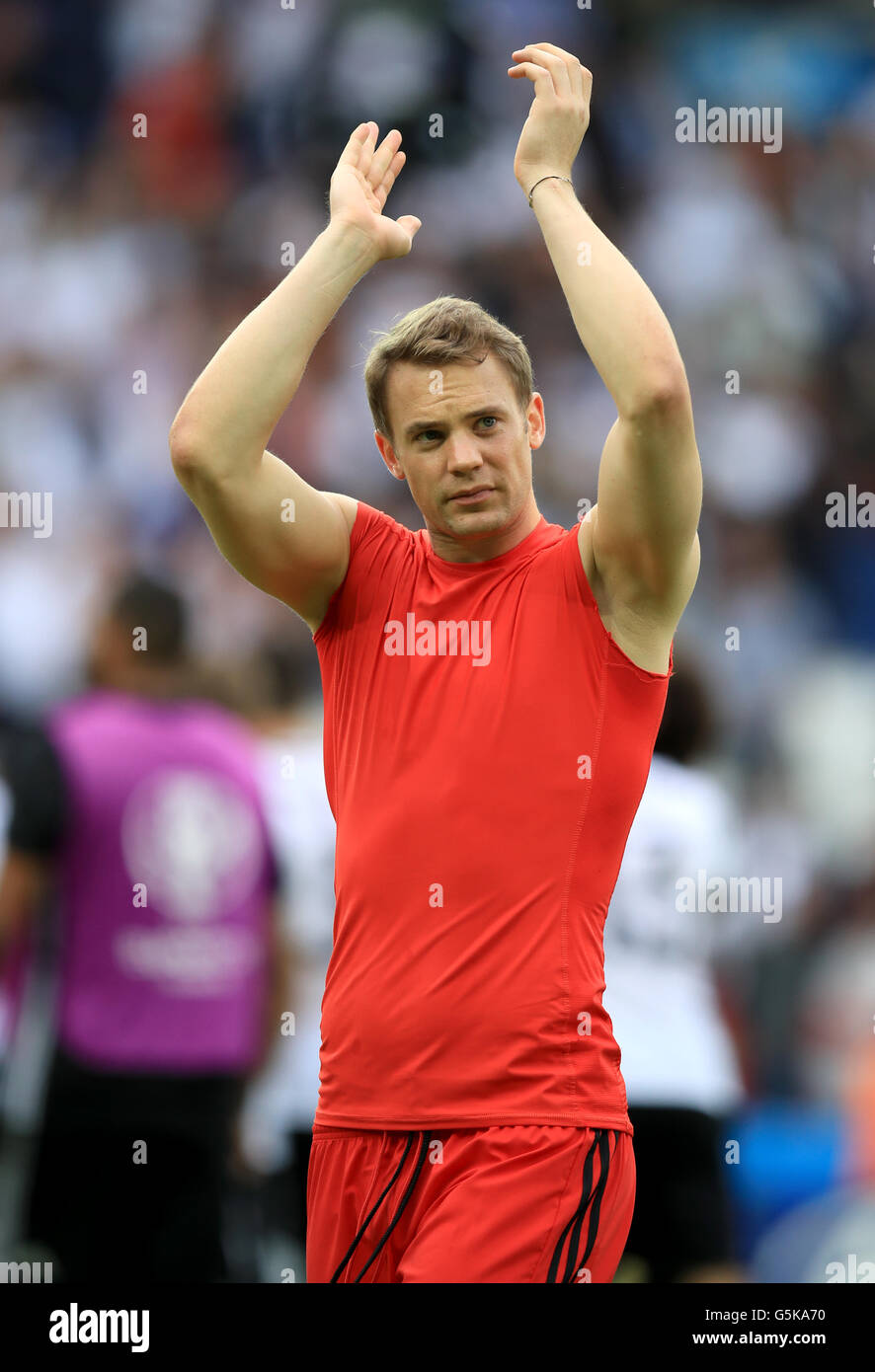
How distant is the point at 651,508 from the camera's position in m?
2.65

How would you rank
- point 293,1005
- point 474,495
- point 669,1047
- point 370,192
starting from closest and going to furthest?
1. point 474,495
2. point 370,192
3. point 669,1047
4. point 293,1005

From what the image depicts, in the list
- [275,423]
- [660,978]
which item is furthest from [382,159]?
[660,978]

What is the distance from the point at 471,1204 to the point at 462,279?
6798 millimetres

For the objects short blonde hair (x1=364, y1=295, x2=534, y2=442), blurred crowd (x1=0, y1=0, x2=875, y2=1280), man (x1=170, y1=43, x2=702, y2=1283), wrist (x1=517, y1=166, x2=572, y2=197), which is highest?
blurred crowd (x1=0, y1=0, x2=875, y2=1280)

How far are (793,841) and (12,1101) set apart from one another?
3.60 meters

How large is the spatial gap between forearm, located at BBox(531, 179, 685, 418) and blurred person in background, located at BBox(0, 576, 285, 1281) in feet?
7.25

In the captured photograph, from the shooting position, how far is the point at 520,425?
115 inches

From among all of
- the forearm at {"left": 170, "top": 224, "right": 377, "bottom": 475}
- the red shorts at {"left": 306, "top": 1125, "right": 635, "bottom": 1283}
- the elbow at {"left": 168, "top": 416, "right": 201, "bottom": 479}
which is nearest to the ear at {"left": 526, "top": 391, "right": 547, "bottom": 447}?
the forearm at {"left": 170, "top": 224, "right": 377, "bottom": 475}

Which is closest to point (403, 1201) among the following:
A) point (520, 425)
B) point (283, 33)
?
point (520, 425)

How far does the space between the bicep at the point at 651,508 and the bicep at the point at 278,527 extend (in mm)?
479

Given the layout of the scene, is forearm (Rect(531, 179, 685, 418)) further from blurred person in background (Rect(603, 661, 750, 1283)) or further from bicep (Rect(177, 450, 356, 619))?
blurred person in background (Rect(603, 661, 750, 1283))

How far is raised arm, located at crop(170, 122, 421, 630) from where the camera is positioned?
2752 millimetres

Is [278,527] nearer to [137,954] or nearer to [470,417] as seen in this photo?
[470,417]

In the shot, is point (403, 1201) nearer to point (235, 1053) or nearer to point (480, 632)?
point (480, 632)
